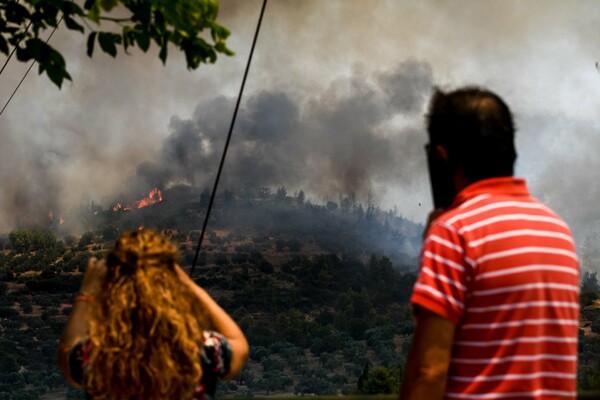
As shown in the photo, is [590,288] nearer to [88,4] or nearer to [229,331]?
[88,4]

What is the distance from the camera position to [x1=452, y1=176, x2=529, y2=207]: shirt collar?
2029 mm

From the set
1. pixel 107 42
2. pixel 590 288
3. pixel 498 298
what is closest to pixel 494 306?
pixel 498 298

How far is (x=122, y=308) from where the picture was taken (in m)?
2.20

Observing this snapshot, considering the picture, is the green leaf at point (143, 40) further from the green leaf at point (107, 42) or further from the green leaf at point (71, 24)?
the green leaf at point (71, 24)

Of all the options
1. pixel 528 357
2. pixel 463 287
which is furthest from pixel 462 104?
pixel 528 357

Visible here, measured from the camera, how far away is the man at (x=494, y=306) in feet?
6.21

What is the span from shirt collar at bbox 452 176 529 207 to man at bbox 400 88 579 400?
15 mm

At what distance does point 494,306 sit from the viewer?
191 centimetres

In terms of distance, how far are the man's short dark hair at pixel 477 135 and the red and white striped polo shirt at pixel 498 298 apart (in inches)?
4.6

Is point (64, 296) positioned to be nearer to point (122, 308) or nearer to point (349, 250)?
point (349, 250)

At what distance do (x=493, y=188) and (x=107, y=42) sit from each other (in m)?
3.04

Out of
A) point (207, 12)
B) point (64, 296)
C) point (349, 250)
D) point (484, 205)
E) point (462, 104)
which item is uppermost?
point (349, 250)

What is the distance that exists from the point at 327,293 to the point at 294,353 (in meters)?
23.2

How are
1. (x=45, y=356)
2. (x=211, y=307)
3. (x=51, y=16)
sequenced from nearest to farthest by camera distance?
(x=211, y=307) < (x=51, y=16) < (x=45, y=356)
